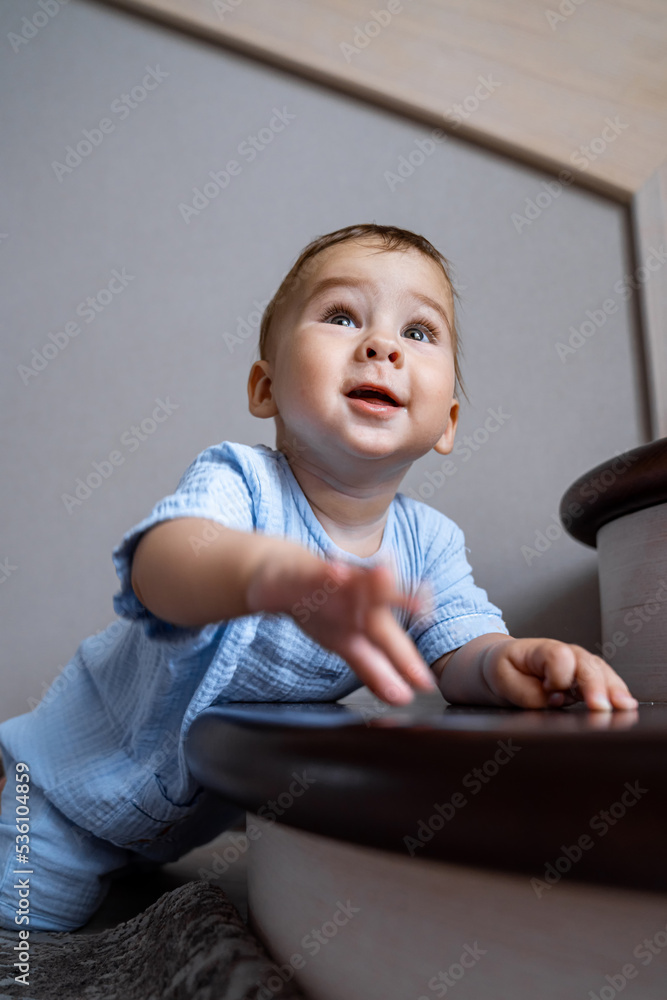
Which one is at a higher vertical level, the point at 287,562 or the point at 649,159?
the point at 649,159

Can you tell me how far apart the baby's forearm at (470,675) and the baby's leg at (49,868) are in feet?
1.29

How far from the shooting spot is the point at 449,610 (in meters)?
0.82

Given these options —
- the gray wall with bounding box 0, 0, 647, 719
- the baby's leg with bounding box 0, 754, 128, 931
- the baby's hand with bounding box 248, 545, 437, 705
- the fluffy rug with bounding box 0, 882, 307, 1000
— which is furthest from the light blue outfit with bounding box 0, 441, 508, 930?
the gray wall with bounding box 0, 0, 647, 719

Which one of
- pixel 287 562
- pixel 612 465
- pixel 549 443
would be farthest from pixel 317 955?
pixel 549 443

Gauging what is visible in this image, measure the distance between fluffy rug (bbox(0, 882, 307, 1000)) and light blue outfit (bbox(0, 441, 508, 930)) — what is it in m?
0.11

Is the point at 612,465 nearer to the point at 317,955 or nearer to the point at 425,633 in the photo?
the point at 425,633

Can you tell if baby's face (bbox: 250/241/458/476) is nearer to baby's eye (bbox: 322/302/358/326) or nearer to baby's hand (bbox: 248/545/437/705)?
baby's eye (bbox: 322/302/358/326)

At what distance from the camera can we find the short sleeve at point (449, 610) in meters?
0.80

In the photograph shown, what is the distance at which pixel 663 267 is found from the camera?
133 centimetres

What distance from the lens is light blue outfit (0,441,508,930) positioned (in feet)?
2.26

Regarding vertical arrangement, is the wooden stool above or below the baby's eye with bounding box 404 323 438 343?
below

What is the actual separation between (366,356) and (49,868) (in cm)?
59

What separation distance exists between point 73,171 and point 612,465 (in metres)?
1.09

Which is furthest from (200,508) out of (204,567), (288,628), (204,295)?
(204,295)
